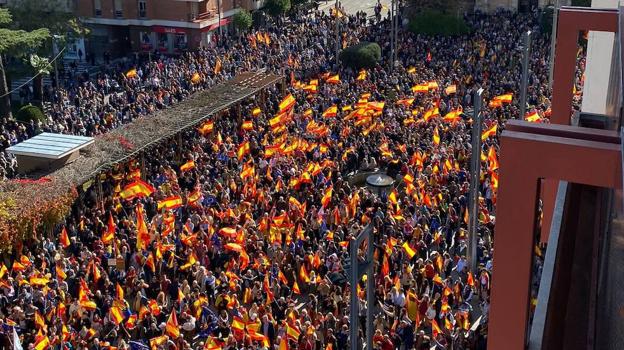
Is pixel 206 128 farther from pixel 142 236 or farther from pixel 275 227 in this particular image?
pixel 142 236

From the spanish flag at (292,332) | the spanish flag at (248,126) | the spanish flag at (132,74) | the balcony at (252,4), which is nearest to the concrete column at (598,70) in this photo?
the spanish flag at (292,332)

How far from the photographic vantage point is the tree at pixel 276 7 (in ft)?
181

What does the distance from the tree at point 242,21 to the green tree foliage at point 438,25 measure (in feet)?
34.6

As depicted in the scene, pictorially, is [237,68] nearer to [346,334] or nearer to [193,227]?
[193,227]

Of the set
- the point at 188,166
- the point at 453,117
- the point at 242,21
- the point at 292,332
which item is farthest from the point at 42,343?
the point at 242,21

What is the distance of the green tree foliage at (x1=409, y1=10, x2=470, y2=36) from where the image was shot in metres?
47.2

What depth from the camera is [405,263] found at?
62.7 ft

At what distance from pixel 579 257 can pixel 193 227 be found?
42.4 ft

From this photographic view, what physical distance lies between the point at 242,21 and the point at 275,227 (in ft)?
109

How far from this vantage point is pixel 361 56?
135 feet

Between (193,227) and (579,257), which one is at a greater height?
(579,257)

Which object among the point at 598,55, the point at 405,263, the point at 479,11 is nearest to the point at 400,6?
the point at 479,11

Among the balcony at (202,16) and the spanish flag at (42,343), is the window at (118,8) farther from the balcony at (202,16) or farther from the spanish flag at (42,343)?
the spanish flag at (42,343)

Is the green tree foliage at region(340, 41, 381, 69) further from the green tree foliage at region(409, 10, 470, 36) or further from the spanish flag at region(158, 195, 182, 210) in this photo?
the spanish flag at region(158, 195, 182, 210)
